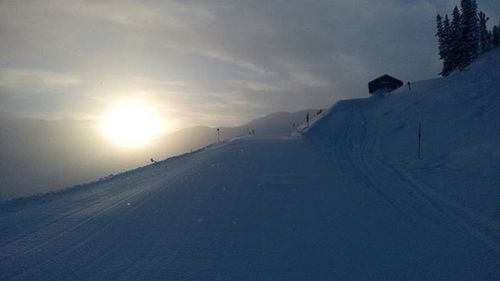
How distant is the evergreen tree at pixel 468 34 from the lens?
2116 inches

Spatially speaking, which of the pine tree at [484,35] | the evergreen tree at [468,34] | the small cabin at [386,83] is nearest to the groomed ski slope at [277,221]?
the evergreen tree at [468,34]

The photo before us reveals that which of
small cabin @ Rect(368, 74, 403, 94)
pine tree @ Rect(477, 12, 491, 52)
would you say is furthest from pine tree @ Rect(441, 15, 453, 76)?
pine tree @ Rect(477, 12, 491, 52)

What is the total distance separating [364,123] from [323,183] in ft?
85.2

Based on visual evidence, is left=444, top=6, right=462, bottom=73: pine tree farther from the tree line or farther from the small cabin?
the small cabin

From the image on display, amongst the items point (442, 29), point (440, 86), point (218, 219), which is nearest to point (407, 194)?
point (218, 219)

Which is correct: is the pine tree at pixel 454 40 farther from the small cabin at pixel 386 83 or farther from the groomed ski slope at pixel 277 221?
the groomed ski slope at pixel 277 221

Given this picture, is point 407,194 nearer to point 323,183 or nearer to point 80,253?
point 323,183

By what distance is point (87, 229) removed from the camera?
10.7 meters

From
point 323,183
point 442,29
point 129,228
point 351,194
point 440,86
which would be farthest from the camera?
point 442,29

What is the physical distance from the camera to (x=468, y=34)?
2130 inches

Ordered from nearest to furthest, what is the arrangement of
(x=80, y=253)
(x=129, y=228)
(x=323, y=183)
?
(x=80, y=253), (x=129, y=228), (x=323, y=183)

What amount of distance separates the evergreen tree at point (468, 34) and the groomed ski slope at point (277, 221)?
38.6m

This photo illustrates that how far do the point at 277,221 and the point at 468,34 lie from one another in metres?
55.1

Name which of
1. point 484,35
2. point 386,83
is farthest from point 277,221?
point 484,35
